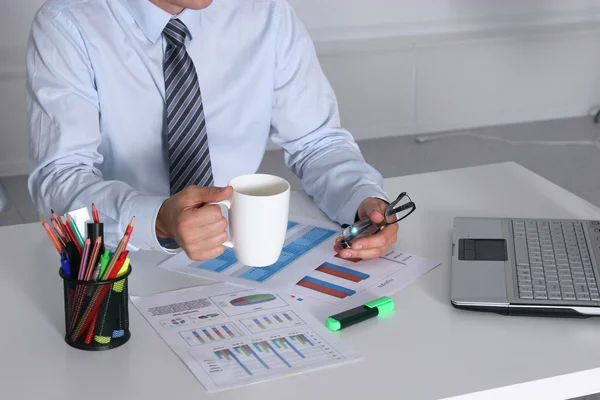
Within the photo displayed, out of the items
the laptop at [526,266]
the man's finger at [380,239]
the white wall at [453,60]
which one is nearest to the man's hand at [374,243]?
the man's finger at [380,239]

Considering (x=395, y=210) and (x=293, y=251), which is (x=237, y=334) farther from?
(x=395, y=210)

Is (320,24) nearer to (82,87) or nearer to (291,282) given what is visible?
(82,87)

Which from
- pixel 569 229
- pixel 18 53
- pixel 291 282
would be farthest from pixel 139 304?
pixel 18 53

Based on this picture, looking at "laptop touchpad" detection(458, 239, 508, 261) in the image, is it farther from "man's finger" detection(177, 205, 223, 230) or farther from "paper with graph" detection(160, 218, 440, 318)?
"man's finger" detection(177, 205, 223, 230)

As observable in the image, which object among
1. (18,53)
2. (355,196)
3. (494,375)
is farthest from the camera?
(18,53)

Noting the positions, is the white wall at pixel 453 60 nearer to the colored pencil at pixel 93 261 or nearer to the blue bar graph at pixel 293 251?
the blue bar graph at pixel 293 251

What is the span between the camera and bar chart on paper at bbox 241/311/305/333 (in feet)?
3.61

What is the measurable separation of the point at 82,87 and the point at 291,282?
571 millimetres

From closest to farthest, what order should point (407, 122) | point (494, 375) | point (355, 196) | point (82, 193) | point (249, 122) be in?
point (494, 375) → point (82, 193) → point (355, 196) → point (249, 122) → point (407, 122)

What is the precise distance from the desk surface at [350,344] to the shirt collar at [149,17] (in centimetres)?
44

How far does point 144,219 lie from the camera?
126cm

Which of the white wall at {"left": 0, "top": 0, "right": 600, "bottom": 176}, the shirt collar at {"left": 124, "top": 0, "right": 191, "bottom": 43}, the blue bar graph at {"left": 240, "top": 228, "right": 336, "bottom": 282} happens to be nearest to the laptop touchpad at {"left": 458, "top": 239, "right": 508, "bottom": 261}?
the blue bar graph at {"left": 240, "top": 228, "right": 336, "bottom": 282}

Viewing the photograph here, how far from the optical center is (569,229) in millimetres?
1352

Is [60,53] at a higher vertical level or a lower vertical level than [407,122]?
higher
